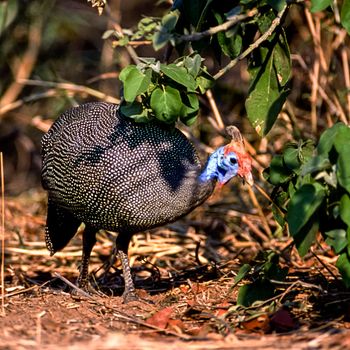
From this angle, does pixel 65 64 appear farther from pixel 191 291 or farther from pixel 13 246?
pixel 191 291

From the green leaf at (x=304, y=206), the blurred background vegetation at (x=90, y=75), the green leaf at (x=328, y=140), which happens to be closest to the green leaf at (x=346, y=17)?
the green leaf at (x=328, y=140)

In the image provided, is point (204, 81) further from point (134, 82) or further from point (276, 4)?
point (276, 4)

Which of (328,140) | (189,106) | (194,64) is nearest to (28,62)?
(189,106)

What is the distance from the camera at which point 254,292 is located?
134 inches

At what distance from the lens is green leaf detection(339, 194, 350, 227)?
2.92 metres

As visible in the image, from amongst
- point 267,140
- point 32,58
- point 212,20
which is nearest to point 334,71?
point 267,140

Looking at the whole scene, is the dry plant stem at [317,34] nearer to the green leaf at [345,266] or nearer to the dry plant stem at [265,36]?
the dry plant stem at [265,36]

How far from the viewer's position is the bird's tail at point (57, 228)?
14.3 feet

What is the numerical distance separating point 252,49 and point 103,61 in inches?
146

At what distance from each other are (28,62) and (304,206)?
445 cm

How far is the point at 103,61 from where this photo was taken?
7082 millimetres

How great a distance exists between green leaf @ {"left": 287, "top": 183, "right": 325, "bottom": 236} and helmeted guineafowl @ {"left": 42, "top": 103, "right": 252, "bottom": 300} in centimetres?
84

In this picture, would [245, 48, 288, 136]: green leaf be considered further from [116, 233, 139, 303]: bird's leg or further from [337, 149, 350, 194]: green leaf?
[116, 233, 139, 303]: bird's leg

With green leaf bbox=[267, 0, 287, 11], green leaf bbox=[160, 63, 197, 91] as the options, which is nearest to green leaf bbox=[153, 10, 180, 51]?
green leaf bbox=[160, 63, 197, 91]
